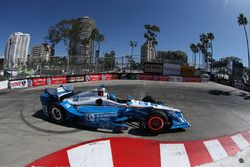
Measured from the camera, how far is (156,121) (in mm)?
5051

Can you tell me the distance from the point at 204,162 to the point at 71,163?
8.35 feet

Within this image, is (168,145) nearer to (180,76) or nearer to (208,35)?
(180,76)

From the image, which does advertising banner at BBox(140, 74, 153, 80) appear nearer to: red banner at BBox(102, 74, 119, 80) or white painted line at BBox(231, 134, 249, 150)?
red banner at BBox(102, 74, 119, 80)

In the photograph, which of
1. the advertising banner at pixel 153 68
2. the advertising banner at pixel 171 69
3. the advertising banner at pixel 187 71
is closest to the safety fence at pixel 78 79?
the advertising banner at pixel 153 68

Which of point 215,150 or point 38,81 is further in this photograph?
point 38,81

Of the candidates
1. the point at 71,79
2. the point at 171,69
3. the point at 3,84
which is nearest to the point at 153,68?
the point at 171,69

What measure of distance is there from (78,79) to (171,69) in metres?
13.9

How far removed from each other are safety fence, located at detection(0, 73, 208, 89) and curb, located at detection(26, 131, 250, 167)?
50.8 ft

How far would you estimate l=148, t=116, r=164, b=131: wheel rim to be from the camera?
5.02 m

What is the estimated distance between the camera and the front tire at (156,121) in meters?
5.01

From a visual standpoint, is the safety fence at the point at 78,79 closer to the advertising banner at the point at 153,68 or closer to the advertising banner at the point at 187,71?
the advertising banner at the point at 153,68

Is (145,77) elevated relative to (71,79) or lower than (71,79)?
elevated

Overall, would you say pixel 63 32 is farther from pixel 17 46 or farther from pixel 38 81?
pixel 17 46

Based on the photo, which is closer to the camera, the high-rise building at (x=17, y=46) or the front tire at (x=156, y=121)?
the front tire at (x=156, y=121)
